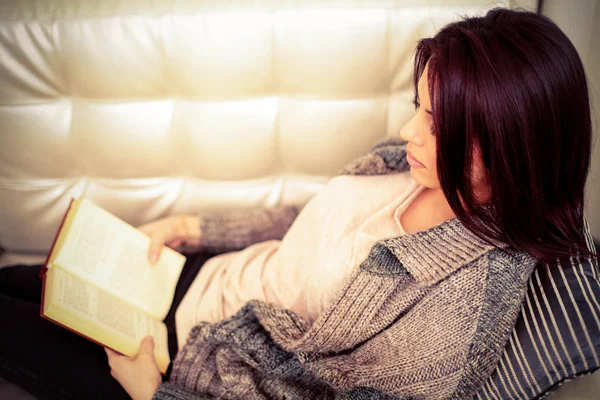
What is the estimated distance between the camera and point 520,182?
0.64 metres

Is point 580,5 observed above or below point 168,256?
above

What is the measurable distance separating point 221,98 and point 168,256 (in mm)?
369

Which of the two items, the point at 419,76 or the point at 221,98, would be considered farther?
the point at 221,98

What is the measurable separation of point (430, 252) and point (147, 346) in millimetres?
536

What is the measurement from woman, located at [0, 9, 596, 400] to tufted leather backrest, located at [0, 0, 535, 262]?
18 cm

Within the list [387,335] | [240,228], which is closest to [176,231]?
[240,228]

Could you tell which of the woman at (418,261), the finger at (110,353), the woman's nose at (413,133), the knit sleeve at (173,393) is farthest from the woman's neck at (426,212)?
the finger at (110,353)

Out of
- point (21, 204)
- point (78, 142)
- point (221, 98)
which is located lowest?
point (21, 204)

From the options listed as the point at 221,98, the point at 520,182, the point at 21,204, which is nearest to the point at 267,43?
the point at 221,98

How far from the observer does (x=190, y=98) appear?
3.37ft

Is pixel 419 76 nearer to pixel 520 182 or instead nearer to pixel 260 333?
pixel 520 182

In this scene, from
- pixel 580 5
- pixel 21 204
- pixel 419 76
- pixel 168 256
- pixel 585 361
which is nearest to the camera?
pixel 585 361

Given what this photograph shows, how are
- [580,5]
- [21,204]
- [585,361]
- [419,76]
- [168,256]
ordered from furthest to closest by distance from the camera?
1. [21,204]
2. [168,256]
3. [580,5]
4. [419,76]
5. [585,361]

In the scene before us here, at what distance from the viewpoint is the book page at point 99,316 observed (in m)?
0.77
